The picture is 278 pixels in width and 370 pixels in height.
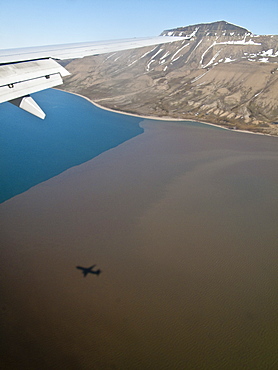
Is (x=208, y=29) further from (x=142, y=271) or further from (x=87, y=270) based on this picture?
(x=87, y=270)

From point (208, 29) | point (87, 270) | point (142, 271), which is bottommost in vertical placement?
point (87, 270)

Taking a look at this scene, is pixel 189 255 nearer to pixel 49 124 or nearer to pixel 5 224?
pixel 5 224

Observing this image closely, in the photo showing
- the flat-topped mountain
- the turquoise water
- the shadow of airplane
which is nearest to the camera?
the shadow of airplane

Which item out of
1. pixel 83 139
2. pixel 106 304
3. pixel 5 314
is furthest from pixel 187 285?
pixel 83 139

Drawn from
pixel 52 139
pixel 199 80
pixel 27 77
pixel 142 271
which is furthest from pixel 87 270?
pixel 199 80

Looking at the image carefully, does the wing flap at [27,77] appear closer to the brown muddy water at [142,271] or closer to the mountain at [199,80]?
the brown muddy water at [142,271]

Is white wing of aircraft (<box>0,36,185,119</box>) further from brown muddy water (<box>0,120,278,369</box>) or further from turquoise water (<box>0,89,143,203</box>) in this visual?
turquoise water (<box>0,89,143,203</box>)

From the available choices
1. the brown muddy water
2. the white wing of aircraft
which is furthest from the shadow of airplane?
the white wing of aircraft

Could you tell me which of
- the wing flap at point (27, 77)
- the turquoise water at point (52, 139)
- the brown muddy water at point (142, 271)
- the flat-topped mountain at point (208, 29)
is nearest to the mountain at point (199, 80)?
the flat-topped mountain at point (208, 29)
